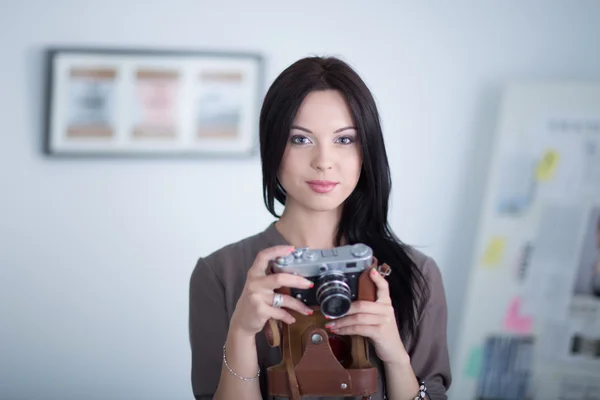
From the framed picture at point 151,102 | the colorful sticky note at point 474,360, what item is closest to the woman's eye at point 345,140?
the framed picture at point 151,102

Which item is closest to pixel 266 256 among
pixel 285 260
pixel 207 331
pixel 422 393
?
pixel 285 260

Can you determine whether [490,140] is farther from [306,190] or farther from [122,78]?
[306,190]

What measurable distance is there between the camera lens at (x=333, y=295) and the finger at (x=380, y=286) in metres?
0.04

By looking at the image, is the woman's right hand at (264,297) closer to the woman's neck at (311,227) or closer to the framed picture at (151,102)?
the woman's neck at (311,227)

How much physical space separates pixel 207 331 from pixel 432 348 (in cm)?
38

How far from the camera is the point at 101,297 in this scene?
2217 millimetres

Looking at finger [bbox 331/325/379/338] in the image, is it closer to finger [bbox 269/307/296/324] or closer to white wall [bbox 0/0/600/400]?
finger [bbox 269/307/296/324]

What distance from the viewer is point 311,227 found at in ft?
3.45

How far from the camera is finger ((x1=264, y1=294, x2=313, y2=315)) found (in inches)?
34.9

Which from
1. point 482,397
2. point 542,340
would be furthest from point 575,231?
point 482,397

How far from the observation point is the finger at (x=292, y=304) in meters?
0.89

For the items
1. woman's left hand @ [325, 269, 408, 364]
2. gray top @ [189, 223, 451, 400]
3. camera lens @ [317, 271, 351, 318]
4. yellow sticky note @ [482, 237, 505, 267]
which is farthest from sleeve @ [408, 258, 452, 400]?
yellow sticky note @ [482, 237, 505, 267]

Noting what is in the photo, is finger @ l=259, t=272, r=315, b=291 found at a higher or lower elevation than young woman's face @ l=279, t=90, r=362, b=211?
lower

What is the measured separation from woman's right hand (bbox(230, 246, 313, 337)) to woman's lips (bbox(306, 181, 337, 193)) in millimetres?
124
